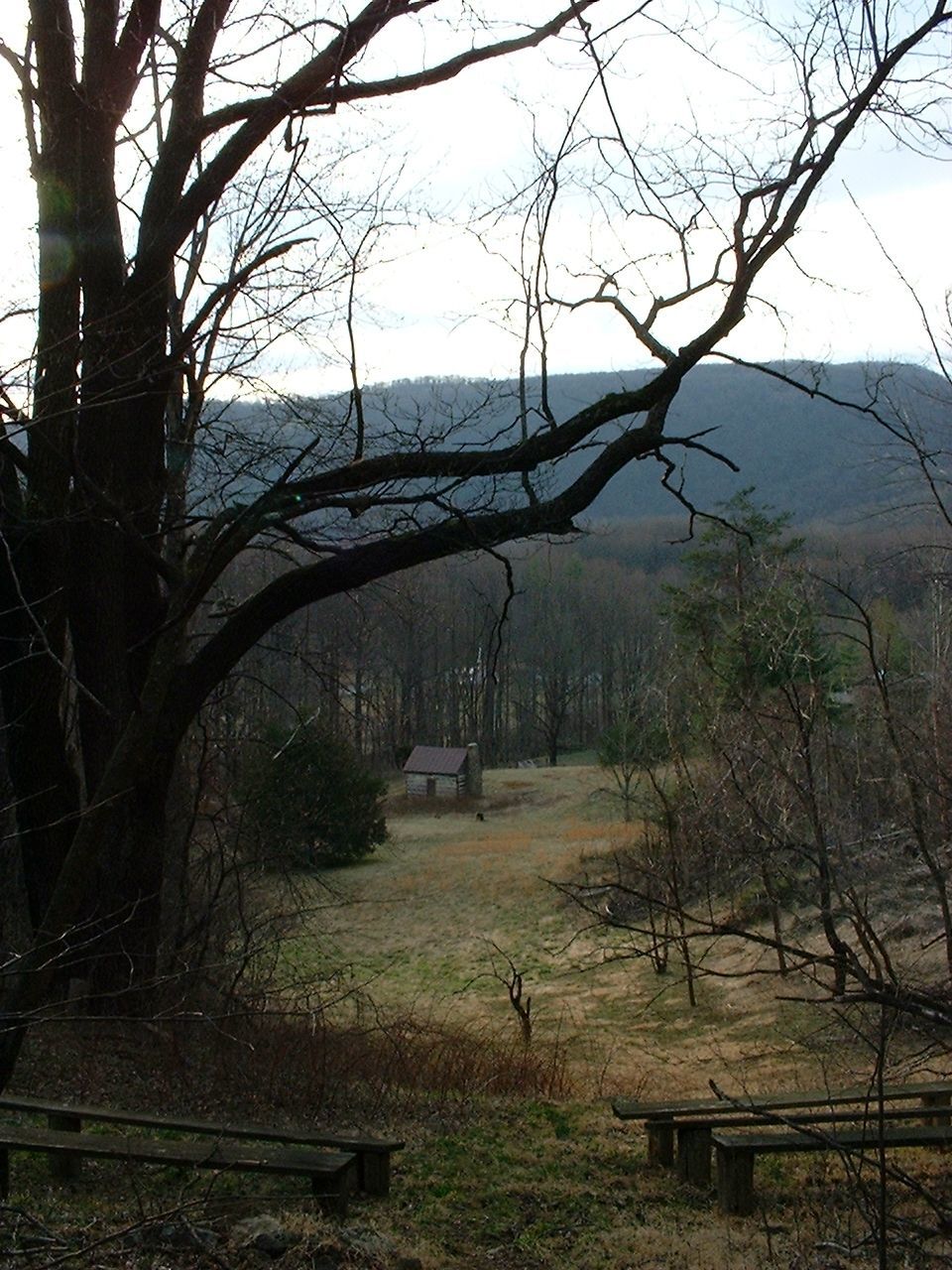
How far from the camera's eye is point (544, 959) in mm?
22812

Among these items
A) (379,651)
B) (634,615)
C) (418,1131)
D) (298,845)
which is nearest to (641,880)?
(298,845)

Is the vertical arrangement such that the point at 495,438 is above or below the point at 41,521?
above

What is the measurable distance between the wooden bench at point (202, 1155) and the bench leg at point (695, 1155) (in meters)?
2.37

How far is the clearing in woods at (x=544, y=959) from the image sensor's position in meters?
13.4

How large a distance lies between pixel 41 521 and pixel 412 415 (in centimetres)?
234

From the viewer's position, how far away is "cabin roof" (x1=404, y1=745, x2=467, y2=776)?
153 ft

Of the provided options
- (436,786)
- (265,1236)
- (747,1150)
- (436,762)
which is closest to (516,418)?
(747,1150)

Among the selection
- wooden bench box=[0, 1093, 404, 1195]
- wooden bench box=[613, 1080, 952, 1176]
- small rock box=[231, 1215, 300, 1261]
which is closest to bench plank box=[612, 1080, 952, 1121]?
wooden bench box=[613, 1080, 952, 1176]

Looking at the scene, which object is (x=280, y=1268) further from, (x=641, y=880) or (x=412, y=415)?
(x=641, y=880)

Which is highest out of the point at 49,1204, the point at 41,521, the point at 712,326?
the point at 712,326

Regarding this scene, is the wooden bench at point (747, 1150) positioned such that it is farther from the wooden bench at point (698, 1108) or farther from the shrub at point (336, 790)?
the shrub at point (336, 790)

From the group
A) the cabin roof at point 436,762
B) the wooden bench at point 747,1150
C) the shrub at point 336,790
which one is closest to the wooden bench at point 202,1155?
the wooden bench at point 747,1150

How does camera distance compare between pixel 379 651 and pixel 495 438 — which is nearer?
pixel 495 438

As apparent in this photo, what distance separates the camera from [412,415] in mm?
7430
